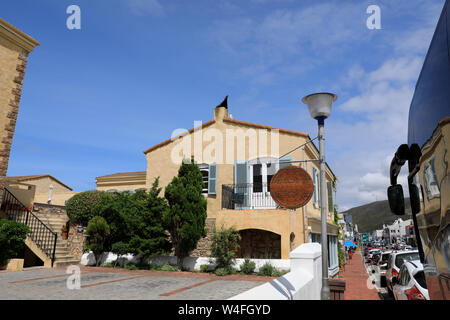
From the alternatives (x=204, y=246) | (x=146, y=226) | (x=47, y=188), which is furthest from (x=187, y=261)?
(x=47, y=188)

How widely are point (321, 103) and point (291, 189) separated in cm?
167

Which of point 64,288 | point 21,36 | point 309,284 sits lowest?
point 64,288

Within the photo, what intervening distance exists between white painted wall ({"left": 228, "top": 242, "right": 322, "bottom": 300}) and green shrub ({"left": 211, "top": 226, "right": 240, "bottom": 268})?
6117 mm

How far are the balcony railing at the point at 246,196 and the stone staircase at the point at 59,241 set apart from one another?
7.80 m

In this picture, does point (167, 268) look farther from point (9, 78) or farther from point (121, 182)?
point (121, 182)

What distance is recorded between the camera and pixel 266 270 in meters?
12.5

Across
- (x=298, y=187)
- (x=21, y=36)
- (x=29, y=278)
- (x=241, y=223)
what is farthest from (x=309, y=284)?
(x=21, y=36)

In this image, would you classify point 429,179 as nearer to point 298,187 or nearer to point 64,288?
point 298,187

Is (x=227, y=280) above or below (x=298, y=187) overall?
below

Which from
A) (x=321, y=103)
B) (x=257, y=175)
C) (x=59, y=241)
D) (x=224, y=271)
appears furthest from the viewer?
(x=59, y=241)
